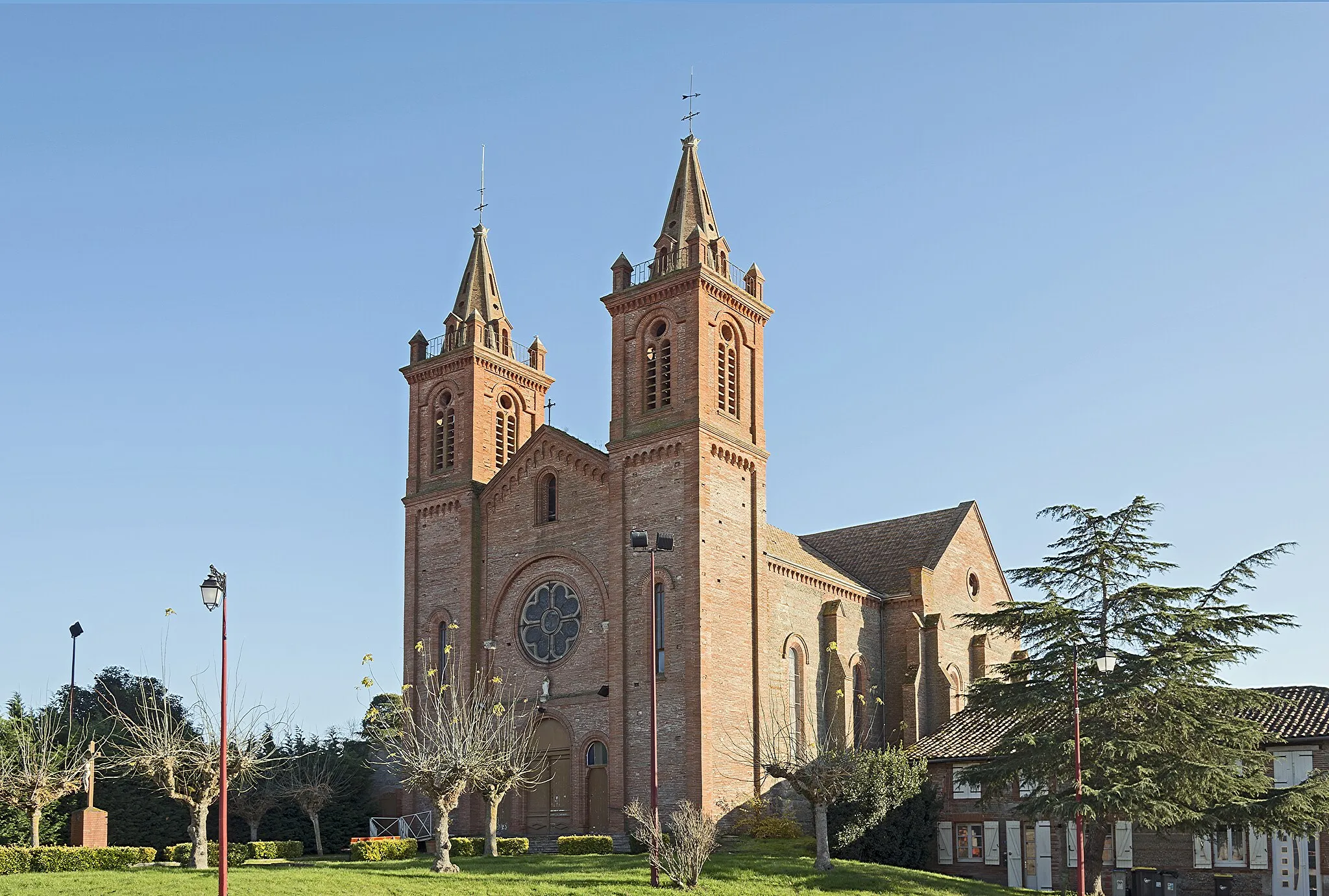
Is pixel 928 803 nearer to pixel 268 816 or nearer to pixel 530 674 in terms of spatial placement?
pixel 530 674

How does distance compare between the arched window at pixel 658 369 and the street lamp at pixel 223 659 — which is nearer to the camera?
the street lamp at pixel 223 659

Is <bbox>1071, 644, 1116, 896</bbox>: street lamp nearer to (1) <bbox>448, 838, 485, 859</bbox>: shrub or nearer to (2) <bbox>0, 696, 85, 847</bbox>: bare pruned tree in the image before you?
(1) <bbox>448, 838, 485, 859</bbox>: shrub

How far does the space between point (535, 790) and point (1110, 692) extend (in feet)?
67.3

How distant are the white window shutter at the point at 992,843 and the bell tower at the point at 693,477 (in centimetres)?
837

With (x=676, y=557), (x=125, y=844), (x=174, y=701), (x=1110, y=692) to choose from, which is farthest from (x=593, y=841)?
(x=174, y=701)

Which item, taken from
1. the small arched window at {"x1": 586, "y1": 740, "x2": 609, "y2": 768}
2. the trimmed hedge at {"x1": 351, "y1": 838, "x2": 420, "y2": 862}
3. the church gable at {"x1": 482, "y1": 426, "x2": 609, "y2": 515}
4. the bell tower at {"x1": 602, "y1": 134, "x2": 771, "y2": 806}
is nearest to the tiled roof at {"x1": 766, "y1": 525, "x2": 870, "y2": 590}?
the bell tower at {"x1": 602, "y1": 134, "x2": 771, "y2": 806}

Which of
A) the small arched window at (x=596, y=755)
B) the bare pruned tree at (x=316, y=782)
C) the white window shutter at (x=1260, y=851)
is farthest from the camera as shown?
the bare pruned tree at (x=316, y=782)

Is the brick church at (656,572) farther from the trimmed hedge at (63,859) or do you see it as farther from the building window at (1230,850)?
the trimmed hedge at (63,859)

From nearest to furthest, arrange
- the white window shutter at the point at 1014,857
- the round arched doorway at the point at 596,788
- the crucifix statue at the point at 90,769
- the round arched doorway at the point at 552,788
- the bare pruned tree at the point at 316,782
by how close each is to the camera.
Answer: the crucifix statue at the point at 90,769 < the white window shutter at the point at 1014,857 < the round arched doorway at the point at 596,788 < the round arched doorway at the point at 552,788 < the bare pruned tree at the point at 316,782

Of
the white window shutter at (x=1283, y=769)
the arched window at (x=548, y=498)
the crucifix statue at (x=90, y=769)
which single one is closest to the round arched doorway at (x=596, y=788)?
the arched window at (x=548, y=498)

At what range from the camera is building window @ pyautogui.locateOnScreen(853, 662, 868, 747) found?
5178 centimetres

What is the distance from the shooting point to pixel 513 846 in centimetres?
4397

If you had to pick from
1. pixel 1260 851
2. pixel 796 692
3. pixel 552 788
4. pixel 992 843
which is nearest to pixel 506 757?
pixel 552 788

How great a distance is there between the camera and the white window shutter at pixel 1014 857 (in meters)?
44.8
